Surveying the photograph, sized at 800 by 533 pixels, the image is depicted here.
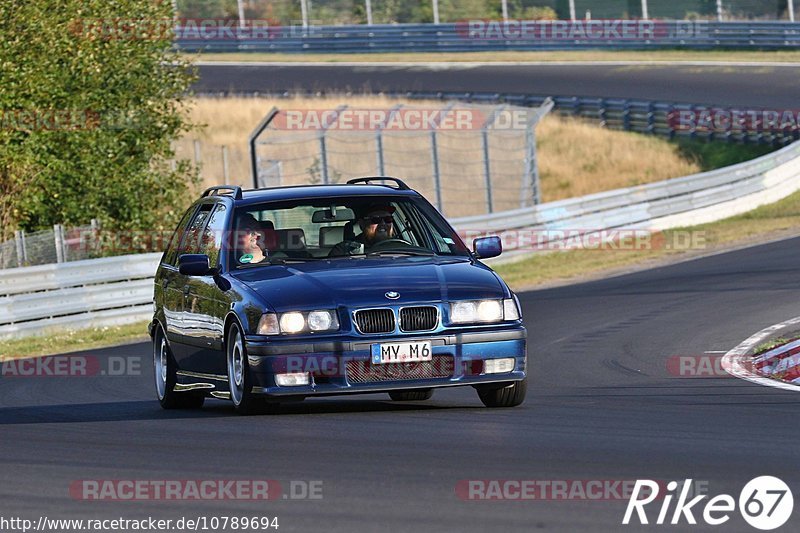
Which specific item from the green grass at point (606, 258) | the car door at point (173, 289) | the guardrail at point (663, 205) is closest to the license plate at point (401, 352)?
the car door at point (173, 289)

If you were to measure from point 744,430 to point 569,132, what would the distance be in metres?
34.6

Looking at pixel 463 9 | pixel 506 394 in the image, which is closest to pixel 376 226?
pixel 506 394

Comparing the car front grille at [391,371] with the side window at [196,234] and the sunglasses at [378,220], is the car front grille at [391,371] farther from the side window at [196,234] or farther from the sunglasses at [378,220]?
the side window at [196,234]

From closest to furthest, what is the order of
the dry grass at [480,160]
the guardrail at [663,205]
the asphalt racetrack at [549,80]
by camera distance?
the guardrail at [663,205] → the dry grass at [480,160] → the asphalt racetrack at [549,80]

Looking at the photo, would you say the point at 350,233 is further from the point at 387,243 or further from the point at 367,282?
the point at 367,282

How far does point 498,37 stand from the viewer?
57.0 meters

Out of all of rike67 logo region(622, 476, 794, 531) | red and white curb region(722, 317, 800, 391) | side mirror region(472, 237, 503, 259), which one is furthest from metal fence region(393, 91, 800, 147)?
rike67 logo region(622, 476, 794, 531)

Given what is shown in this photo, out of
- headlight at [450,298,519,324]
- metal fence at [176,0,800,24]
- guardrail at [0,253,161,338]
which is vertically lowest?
guardrail at [0,253,161,338]

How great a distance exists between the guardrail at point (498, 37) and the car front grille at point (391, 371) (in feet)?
133

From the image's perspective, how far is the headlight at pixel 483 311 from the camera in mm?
9930

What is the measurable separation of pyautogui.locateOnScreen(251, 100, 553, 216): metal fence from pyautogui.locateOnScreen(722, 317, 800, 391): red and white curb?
1417 centimetres

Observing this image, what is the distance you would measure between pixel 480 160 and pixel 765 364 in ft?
73.0

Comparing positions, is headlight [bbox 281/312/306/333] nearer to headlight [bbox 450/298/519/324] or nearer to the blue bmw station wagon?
the blue bmw station wagon

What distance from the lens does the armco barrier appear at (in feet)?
71.5
